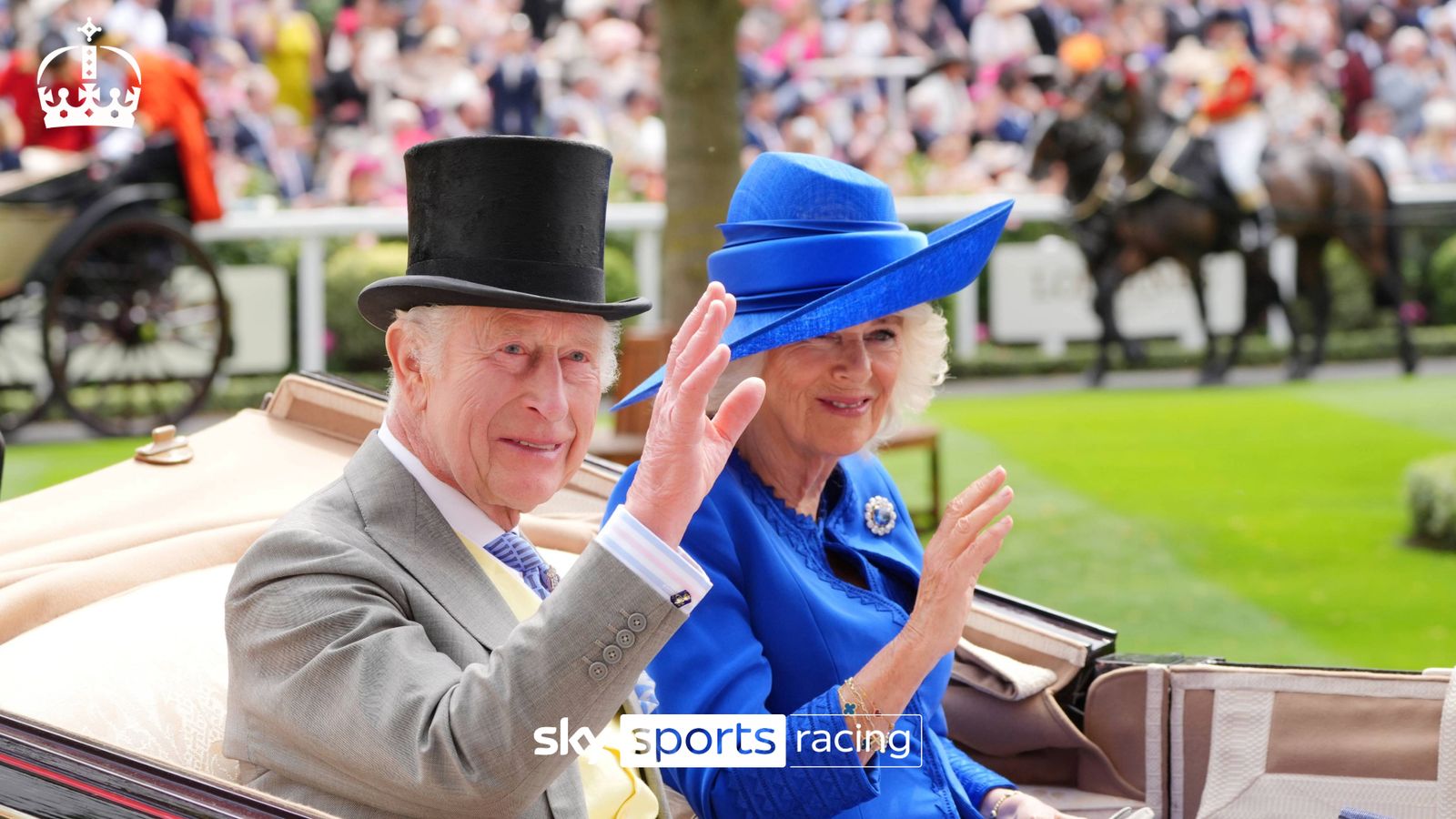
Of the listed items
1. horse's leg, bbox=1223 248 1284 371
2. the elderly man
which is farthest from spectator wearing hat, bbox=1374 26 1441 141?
the elderly man

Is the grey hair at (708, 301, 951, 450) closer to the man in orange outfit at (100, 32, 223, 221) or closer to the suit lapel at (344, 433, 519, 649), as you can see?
the suit lapel at (344, 433, 519, 649)

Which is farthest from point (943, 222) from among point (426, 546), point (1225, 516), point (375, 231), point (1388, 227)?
point (426, 546)

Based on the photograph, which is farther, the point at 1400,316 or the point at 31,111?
the point at 1400,316

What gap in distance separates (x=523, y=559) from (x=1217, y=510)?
18.6 feet

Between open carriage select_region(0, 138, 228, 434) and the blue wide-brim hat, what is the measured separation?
21.0ft

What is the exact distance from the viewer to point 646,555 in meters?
1.47

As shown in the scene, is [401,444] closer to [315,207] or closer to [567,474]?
[567,474]

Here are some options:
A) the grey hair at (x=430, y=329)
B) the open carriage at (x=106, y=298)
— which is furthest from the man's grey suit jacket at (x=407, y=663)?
the open carriage at (x=106, y=298)

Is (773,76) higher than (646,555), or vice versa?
(773,76)

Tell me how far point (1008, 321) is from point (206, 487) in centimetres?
948

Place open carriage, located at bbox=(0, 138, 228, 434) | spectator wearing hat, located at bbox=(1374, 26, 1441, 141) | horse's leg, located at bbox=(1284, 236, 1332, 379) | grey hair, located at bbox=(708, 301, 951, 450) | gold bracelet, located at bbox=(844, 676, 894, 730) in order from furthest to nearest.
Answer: spectator wearing hat, located at bbox=(1374, 26, 1441, 141) < horse's leg, located at bbox=(1284, 236, 1332, 379) < open carriage, located at bbox=(0, 138, 228, 434) < grey hair, located at bbox=(708, 301, 951, 450) < gold bracelet, located at bbox=(844, 676, 894, 730)

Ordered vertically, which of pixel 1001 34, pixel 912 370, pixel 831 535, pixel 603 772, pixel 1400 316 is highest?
pixel 1001 34

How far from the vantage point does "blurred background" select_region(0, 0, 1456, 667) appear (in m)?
5.77

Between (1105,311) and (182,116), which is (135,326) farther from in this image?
(1105,311)
